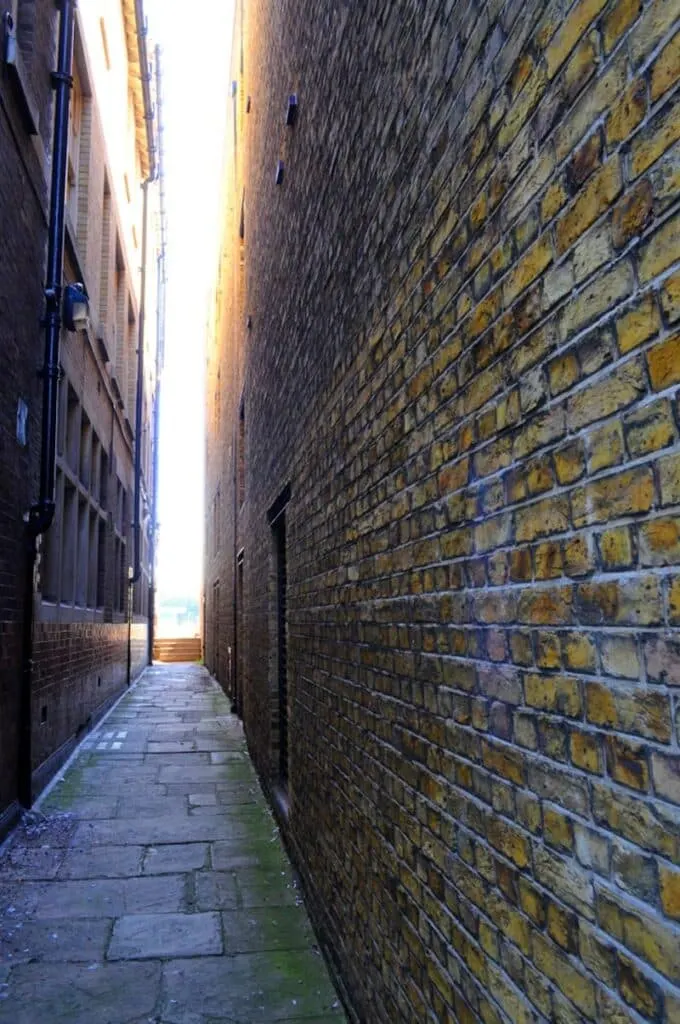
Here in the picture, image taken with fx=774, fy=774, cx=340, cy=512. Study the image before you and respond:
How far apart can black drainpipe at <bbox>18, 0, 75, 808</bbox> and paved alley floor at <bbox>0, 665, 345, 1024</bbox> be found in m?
0.76

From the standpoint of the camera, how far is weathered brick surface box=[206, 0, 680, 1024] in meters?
1.19

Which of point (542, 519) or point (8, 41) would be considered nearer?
point (542, 519)

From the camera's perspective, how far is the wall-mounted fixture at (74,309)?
7.63 metres

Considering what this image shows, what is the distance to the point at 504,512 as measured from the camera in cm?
170

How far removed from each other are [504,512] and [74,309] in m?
6.94

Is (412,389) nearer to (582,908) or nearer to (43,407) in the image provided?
(582,908)

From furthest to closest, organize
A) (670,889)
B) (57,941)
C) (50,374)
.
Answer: (50,374) < (57,941) < (670,889)

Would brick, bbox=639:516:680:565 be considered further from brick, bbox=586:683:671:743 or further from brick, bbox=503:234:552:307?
brick, bbox=503:234:552:307

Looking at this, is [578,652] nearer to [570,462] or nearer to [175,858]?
[570,462]

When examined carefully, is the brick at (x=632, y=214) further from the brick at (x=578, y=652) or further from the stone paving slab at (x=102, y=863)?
the stone paving slab at (x=102, y=863)

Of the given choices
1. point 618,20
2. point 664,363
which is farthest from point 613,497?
point 618,20

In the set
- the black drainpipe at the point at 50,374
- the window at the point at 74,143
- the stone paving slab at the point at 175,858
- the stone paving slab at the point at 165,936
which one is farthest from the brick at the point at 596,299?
the window at the point at 74,143

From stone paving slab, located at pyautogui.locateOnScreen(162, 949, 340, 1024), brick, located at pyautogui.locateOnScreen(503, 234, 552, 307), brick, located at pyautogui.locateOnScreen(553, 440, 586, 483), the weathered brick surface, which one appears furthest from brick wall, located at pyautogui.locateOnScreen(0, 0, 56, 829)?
brick, located at pyautogui.locateOnScreen(553, 440, 586, 483)

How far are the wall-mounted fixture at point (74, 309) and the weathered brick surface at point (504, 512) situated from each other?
4.57 meters
